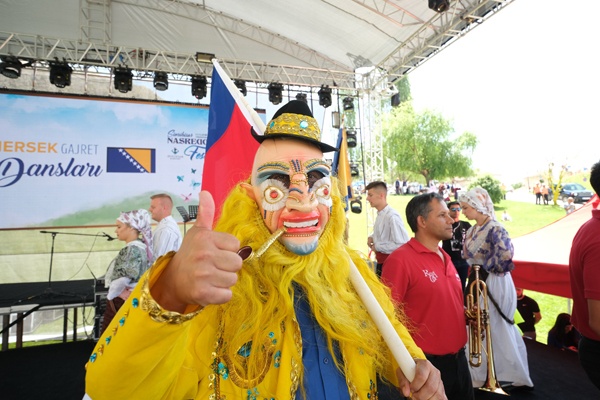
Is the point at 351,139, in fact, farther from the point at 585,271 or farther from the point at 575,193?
the point at 575,193

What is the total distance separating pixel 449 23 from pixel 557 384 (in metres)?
5.33

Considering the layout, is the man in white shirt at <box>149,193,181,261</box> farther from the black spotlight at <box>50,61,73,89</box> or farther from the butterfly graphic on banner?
the black spotlight at <box>50,61,73,89</box>

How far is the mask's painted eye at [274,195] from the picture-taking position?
1.13 metres

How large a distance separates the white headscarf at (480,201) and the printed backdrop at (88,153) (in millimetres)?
5530

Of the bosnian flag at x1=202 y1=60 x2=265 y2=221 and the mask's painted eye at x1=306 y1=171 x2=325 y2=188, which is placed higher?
the bosnian flag at x1=202 y1=60 x2=265 y2=221

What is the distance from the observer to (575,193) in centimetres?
1500

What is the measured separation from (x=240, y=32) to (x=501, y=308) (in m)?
7.51

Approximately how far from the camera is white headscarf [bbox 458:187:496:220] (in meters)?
3.35

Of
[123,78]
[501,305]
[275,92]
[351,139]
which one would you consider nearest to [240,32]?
[275,92]

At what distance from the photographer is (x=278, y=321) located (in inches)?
42.7

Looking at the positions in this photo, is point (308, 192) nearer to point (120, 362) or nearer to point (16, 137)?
point (120, 362)

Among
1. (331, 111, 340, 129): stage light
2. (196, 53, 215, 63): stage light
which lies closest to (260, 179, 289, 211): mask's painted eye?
(196, 53, 215, 63): stage light

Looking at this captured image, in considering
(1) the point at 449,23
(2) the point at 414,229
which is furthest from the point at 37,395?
(1) the point at 449,23

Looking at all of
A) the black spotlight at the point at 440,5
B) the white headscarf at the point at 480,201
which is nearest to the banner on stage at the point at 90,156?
the black spotlight at the point at 440,5
